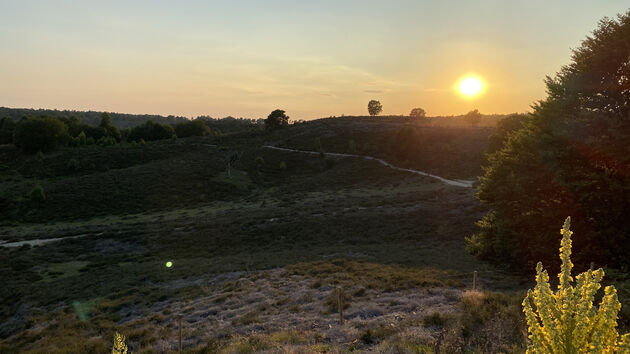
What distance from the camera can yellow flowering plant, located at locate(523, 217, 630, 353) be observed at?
3.94m

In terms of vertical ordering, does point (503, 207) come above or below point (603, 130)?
below

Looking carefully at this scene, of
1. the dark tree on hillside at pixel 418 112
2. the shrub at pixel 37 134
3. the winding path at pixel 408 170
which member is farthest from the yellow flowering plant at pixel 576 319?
the dark tree on hillside at pixel 418 112

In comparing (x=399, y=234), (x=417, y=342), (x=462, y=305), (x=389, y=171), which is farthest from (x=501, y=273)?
(x=389, y=171)

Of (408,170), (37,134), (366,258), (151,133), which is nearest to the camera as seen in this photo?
(366,258)

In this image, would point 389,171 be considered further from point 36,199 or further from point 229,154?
point 36,199

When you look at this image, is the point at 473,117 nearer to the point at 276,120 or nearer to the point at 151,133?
the point at 276,120

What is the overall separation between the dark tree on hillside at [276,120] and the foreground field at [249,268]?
5122cm

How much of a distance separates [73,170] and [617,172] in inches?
3966

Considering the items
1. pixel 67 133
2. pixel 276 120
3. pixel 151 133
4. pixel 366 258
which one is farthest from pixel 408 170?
pixel 67 133

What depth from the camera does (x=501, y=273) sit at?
22.6 m

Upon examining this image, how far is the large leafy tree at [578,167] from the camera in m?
15.2

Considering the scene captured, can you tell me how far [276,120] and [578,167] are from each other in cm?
11836

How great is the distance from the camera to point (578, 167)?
52.1ft

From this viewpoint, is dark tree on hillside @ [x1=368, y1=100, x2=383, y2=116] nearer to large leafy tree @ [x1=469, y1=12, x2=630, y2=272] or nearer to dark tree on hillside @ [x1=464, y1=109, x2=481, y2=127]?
dark tree on hillside @ [x1=464, y1=109, x2=481, y2=127]
